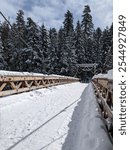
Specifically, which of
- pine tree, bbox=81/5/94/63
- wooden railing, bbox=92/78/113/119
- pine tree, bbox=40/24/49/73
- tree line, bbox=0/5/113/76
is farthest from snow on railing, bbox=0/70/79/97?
pine tree, bbox=81/5/94/63

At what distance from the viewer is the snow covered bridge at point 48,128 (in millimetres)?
3951

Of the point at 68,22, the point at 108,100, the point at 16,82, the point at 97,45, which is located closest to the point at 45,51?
the point at 97,45

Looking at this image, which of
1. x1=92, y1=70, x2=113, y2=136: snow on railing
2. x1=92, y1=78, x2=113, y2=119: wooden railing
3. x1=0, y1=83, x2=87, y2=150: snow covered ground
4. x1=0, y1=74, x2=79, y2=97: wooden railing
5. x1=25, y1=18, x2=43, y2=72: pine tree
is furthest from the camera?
x1=25, y1=18, x2=43, y2=72: pine tree

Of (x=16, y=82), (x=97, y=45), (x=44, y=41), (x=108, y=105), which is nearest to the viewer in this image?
(x=108, y=105)

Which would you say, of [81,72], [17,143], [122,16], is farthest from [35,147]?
[81,72]

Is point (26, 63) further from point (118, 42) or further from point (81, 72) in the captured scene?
point (118, 42)

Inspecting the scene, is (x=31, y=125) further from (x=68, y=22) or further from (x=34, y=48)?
(x=68, y=22)

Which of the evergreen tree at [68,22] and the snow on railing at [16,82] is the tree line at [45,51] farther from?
the snow on railing at [16,82]

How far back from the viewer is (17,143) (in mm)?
4516

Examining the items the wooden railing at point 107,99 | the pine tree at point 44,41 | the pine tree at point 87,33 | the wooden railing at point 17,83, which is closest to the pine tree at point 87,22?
the pine tree at point 87,33

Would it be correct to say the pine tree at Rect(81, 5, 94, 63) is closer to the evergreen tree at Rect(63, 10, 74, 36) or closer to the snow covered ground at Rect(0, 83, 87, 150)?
the evergreen tree at Rect(63, 10, 74, 36)

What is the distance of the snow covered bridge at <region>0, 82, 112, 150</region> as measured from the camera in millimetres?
3951

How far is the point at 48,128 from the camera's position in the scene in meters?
5.54

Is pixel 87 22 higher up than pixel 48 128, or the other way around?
pixel 87 22
